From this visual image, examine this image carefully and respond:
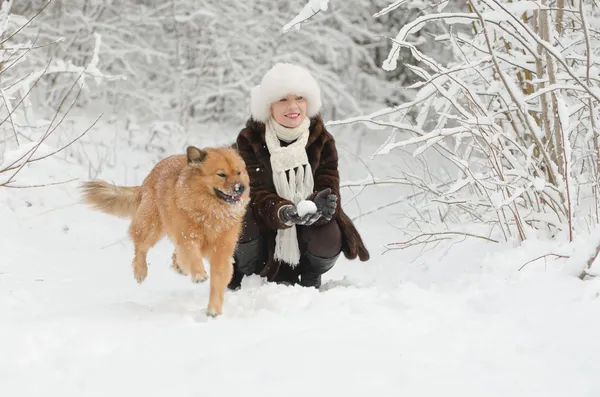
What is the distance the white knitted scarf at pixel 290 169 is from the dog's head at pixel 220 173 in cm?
45

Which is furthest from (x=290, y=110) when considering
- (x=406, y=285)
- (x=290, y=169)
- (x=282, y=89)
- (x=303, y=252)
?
(x=406, y=285)

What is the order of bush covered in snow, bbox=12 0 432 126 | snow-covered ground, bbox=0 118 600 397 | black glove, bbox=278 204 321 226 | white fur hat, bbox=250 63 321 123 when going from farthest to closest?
bush covered in snow, bbox=12 0 432 126 → white fur hat, bbox=250 63 321 123 → black glove, bbox=278 204 321 226 → snow-covered ground, bbox=0 118 600 397

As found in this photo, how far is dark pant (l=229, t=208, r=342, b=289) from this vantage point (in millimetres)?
3367

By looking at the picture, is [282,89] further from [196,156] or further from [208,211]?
[208,211]

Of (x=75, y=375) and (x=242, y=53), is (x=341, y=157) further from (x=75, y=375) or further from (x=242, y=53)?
(x=75, y=375)

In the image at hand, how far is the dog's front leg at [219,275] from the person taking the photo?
2.77 metres

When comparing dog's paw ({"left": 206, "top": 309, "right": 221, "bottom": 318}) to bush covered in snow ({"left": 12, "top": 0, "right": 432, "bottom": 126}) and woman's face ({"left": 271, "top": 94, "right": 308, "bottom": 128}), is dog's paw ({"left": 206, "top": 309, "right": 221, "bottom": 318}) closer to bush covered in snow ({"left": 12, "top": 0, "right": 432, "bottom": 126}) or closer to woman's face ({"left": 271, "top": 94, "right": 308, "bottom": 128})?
woman's face ({"left": 271, "top": 94, "right": 308, "bottom": 128})

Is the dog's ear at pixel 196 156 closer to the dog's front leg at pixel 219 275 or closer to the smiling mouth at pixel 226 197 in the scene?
the smiling mouth at pixel 226 197

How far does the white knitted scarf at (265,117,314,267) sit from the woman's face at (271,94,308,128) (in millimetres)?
27

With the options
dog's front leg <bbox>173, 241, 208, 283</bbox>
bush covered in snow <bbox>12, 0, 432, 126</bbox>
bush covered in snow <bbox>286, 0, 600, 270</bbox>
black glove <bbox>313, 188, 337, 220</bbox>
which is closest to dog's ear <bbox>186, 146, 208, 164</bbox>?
dog's front leg <bbox>173, 241, 208, 283</bbox>

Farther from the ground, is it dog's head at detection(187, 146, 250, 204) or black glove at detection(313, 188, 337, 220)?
dog's head at detection(187, 146, 250, 204)

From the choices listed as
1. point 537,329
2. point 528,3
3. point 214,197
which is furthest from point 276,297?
point 528,3

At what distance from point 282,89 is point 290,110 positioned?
12cm

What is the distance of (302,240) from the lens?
3.42 m
